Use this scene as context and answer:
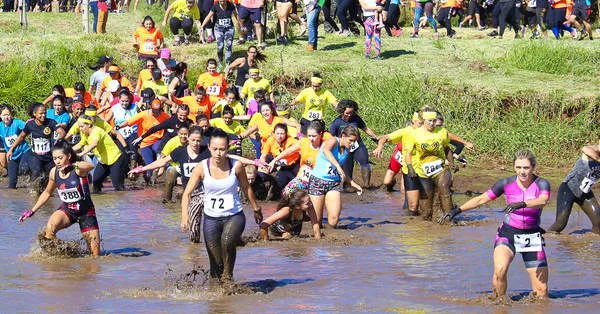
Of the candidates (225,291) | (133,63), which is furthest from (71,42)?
(225,291)

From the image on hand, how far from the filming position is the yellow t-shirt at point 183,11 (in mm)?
23766

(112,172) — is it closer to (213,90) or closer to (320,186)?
(213,90)

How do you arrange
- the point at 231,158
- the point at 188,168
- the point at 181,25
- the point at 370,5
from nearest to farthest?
the point at 231,158 → the point at 188,168 → the point at 370,5 → the point at 181,25

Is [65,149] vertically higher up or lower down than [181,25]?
lower down

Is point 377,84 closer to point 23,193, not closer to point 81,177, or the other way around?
point 23,193

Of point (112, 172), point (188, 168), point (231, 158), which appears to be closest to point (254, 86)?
point (112, 172)

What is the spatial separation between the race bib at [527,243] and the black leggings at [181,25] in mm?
15628

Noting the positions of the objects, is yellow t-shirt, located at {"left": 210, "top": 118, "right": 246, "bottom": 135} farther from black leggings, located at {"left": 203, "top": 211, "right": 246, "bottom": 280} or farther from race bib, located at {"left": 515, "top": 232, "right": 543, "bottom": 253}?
race bib, located at {"left": 515, "top": 232, "right": 543, "bottom": 253}

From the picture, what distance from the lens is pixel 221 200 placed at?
10.1 metres

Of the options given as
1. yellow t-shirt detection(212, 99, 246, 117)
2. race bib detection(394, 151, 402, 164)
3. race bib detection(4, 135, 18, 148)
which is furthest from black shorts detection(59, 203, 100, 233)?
yellow t-shirt detection(212, 99, 246, 117)

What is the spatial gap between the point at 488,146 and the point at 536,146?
0.81 m

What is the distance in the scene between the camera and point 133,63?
24.2 m

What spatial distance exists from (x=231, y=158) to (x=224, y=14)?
12.4 m

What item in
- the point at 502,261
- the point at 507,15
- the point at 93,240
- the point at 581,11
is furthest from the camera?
the point at 507,15
